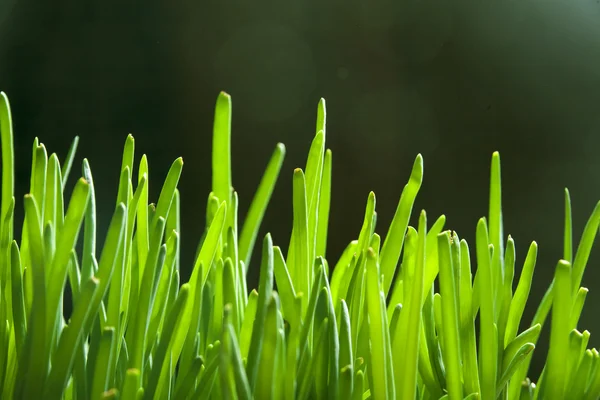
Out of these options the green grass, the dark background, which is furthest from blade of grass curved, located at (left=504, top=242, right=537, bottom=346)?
the dark background

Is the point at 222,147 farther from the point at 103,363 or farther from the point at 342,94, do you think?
the point at 342,94

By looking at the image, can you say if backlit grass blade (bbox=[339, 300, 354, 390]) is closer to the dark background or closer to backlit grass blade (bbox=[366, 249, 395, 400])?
backlit grass blade (bbox=[366, 249, 395, 400])

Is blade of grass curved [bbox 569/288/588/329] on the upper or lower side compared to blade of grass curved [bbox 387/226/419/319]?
lower

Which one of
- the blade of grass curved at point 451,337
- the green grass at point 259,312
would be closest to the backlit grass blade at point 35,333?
the green grass at point 259,312

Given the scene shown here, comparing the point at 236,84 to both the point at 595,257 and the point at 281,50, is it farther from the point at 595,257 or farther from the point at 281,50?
the point at 595,257

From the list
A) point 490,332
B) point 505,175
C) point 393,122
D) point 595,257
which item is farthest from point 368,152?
point 490,332

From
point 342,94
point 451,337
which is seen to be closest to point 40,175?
point 451,337
